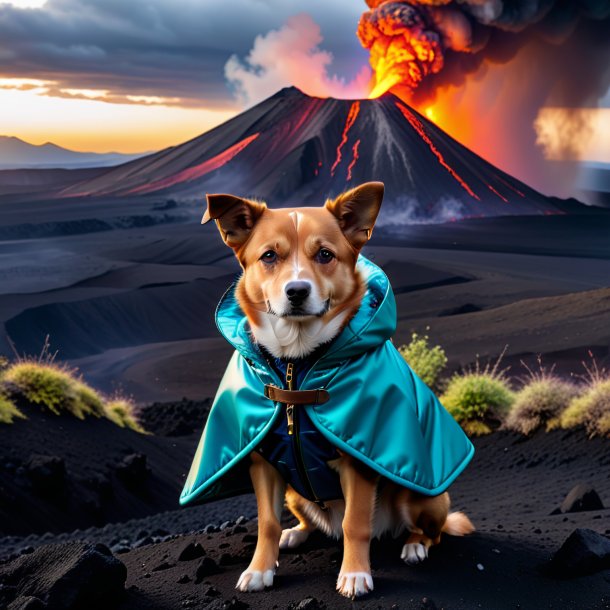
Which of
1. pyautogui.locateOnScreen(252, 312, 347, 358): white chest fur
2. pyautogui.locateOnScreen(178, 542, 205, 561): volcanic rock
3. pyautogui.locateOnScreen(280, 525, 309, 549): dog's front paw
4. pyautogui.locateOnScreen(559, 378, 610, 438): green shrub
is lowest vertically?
pyautogui.locateOnScreen(559, 378, 610, 438): green shrub

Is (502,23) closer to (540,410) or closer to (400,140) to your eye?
(400,140)

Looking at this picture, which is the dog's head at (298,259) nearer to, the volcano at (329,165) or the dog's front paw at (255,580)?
the dog's front paw at (255,580)

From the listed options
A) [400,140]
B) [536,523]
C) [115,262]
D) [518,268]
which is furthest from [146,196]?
[536,523]

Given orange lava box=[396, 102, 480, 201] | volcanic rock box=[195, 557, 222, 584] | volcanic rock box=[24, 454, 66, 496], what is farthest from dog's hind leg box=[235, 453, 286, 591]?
orange lava box=[396, 102, 480, 201]

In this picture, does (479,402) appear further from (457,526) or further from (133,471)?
(457,526)

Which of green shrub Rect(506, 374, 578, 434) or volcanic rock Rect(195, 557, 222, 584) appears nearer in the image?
volcanic rock Rect(195, 557, 222, 584)

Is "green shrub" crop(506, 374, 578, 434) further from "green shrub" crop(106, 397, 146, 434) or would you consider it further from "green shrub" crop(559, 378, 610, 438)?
"green shrub" crop(106, 397, 146, 434)

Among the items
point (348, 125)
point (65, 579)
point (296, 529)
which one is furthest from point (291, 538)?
point (348, 125)
